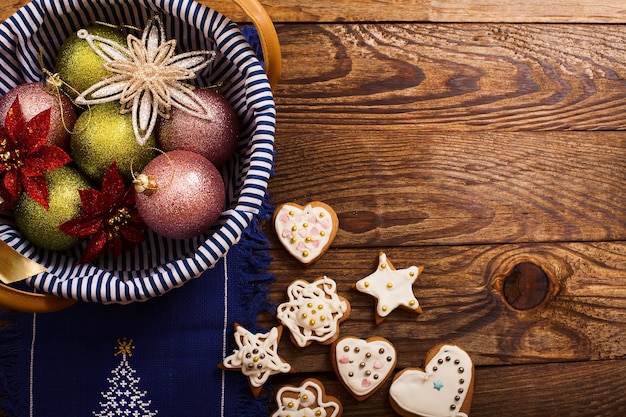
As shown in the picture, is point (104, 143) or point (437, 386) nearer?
point (104, 143)

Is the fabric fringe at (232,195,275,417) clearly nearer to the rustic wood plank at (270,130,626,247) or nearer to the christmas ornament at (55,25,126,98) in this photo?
the rustic wood plank at (270,130,626,247)

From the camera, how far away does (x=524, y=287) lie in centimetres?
99

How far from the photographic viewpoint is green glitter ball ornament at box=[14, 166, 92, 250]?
702mm

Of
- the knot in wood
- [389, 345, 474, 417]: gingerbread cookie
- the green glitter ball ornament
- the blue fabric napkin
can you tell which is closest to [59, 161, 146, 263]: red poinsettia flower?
the green glitter ball ornament

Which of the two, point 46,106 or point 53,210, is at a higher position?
point 46,106

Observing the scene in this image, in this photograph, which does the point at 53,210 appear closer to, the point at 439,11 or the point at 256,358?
the point at 256,358

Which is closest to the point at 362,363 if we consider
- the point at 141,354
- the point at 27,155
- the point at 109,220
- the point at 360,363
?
the point at 360,363

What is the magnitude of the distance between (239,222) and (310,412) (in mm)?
386

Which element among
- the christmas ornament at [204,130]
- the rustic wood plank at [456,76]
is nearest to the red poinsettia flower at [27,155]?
the christmas ornament at [204,130]

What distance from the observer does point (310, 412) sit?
93 centimetres

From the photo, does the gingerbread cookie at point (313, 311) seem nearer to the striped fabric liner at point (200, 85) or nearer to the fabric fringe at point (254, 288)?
the fabric fringe at point (254, 288)

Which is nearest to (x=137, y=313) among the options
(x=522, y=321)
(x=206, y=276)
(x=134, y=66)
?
(x=206, y=276)

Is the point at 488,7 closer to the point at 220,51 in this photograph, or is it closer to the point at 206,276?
the point at 220,51

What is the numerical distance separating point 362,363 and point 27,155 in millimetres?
549
